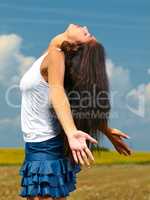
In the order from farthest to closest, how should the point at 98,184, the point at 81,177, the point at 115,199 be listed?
the point at 81,177 < the point at 98,184 < the point at 115,199

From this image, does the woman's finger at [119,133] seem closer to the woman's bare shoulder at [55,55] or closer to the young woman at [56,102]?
the young woman at [56,102]

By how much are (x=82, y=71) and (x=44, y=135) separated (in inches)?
20.2

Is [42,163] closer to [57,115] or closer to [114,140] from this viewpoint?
[57,115]

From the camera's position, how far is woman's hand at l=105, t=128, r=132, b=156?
454 centimetres

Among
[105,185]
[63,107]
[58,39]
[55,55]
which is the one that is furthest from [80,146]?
[105,185]

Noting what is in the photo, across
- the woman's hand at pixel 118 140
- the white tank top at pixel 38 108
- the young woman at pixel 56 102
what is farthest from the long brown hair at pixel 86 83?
the woman's hand at pixel 118 140

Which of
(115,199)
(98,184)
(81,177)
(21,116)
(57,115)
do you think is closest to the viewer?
(57,115)

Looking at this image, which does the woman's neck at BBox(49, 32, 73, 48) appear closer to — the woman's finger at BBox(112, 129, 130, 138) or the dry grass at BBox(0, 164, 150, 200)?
the woman's finger at BBox(112, 129, 130, 138)

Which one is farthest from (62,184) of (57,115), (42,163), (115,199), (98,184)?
(98,184)

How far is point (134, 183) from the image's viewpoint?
11.2 metres

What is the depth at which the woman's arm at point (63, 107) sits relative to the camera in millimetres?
3846

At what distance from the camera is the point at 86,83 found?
160 inches

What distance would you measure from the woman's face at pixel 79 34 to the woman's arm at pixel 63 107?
173mm

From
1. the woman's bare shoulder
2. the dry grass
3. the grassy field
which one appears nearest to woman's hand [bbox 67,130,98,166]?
the woman's bare shoulder
